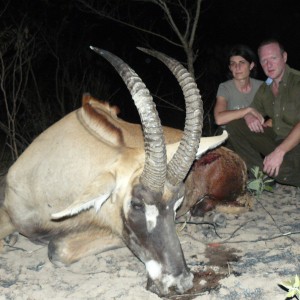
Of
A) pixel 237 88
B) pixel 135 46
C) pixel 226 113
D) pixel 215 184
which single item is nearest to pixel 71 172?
pixel 215 184

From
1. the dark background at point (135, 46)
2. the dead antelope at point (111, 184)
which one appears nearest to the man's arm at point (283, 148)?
Answer: the dead antelope at point (111, 184)

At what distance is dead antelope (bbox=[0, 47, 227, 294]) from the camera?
2918 millimetres

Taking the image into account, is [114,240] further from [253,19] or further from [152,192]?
[253,19]

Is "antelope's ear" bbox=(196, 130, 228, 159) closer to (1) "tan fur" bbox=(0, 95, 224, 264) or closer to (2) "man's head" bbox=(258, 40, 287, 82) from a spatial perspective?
(1) "tan fur" bbox=(0, 95, 224, 264)

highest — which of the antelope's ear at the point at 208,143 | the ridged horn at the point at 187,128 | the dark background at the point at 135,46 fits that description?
the ridged horn at the point at 187,128

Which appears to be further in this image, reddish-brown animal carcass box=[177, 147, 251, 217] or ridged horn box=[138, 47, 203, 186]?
reddish-brown animal carcass box=[177, 147, 251, 217]

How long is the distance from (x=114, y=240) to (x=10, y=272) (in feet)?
2.63

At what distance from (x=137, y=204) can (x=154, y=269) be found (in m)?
0.42

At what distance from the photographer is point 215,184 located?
176 inches

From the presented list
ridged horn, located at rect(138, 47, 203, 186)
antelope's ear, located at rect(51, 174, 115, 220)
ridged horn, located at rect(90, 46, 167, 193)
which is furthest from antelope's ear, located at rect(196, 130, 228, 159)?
antelope's ear, located at rect(51, 174, 115, 220)

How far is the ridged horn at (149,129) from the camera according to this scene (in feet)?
9.33

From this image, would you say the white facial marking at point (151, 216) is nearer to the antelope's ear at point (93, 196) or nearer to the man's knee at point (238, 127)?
the antelope's ear at point (93, 196)

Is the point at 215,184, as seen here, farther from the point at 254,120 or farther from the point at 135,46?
the point at 135,46

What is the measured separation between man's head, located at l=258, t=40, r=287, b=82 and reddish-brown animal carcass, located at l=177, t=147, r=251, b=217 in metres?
1.02
